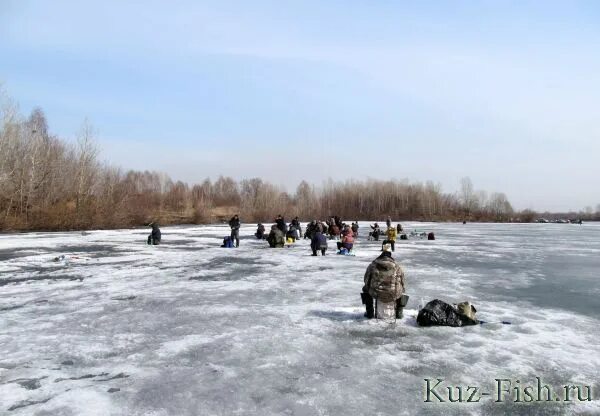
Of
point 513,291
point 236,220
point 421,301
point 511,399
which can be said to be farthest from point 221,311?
point 236,220

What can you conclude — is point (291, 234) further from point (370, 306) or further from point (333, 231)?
point (370, 306)

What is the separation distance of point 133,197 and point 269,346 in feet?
189

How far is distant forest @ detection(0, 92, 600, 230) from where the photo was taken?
4125cm

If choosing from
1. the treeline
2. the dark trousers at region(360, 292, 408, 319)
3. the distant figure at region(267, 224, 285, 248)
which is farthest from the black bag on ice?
the treeline

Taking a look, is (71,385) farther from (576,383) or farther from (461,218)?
(461,218)

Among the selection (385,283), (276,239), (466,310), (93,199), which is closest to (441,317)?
(466,310)

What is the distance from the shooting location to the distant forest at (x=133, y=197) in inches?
1624

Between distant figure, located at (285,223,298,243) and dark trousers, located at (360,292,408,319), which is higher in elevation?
distant figure, located at (285,223,298,243)

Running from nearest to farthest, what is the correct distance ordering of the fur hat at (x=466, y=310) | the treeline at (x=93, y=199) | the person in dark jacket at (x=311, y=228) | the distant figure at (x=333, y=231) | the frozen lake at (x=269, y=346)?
1. the frozen lake at (x=269, y=346)
2. the fur hat at (x=466, y=310)
3. the person in dark jacket at (x=311, y=228)
4. the distant figure at (x=333, y=231)
5. the treeline at (x=93, y=199)

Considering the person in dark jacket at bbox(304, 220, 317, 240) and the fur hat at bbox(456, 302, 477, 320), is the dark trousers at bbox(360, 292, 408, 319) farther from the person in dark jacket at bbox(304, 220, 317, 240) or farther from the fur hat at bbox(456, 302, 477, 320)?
the person in dark jacket at bbox(304, 220, 317, 240)

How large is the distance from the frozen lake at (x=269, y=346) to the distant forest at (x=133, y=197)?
34.8 metres

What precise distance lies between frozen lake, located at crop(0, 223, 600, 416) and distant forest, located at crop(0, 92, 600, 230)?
114 ft

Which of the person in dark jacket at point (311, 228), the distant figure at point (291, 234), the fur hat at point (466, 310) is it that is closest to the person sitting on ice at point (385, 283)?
the fur hat at point (466, 310)

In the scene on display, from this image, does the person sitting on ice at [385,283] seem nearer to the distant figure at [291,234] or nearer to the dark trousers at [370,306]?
the dark trousers at [370,306]
